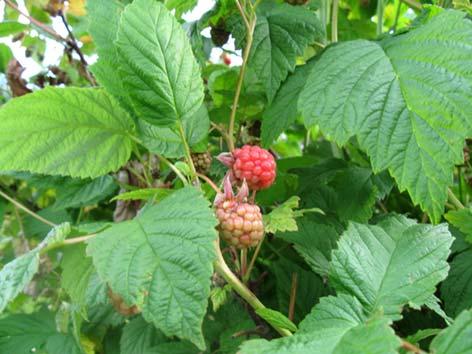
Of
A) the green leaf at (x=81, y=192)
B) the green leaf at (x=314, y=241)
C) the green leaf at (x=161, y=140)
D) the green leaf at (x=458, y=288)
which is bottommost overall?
the green leaf at (x=81, y=192)

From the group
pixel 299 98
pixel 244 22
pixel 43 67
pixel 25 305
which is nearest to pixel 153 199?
pixel 299 98

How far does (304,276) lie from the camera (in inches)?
38.2

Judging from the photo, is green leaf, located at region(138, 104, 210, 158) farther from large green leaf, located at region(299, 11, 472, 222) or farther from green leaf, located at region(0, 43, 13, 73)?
green leaf, located at region(0, 43, 13, 73)

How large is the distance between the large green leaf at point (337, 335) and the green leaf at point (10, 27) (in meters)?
1.05

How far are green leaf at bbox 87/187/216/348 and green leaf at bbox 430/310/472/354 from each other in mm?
213

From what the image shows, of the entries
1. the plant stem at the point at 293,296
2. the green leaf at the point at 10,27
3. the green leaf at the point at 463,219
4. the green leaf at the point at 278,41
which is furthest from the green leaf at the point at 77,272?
the green leaf at the point at 10,27

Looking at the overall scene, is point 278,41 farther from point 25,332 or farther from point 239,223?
point 25,332

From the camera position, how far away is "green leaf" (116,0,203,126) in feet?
2.33

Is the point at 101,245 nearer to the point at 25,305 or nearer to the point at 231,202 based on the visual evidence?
the point at 231,202

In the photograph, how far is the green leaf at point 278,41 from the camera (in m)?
0.99

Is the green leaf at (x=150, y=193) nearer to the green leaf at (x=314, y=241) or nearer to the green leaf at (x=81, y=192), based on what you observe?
the green leaf at (x=314, y=241)

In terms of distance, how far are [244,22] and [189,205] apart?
0.47m

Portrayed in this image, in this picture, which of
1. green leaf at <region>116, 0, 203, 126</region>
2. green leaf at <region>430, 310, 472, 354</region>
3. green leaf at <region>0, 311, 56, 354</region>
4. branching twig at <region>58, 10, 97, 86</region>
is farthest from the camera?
branching twig at <region>58, 10, 97, 86</region>

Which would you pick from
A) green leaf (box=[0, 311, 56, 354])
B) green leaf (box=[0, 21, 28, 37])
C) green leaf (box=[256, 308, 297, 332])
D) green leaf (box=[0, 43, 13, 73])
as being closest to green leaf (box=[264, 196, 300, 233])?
green leaf (box=[256, 308, 297, 332])
